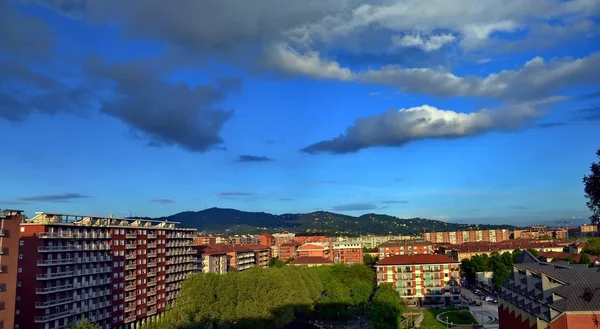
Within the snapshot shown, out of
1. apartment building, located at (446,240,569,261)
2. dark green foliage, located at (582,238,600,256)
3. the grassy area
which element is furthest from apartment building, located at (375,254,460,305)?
apartment building, located at (446,240,569,261)

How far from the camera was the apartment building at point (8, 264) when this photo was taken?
51.3 meters

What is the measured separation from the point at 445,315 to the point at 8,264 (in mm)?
72464

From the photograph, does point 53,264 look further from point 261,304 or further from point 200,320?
point 261,304

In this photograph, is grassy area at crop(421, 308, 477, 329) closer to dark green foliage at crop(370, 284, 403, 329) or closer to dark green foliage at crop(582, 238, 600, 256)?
dark green foliage at crop(370, 284, 403, 329)

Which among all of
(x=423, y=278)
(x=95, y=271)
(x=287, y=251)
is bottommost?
(x=423, y=278)

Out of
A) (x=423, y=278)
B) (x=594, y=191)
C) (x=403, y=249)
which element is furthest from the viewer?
(x=403, y=249)

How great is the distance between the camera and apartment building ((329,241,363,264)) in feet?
570

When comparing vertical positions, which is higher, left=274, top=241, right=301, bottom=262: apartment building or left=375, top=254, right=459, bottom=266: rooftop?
left=375, top=254, right=459, bottom=266: rooftop

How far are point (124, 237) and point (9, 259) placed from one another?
2918cm

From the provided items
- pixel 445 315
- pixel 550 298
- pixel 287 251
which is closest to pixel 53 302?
pixel 550 298

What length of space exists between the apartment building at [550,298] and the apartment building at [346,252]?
377 ft

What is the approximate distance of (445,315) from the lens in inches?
3583

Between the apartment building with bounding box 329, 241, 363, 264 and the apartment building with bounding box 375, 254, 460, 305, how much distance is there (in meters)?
65.4

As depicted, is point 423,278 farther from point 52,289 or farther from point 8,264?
point 8,264
